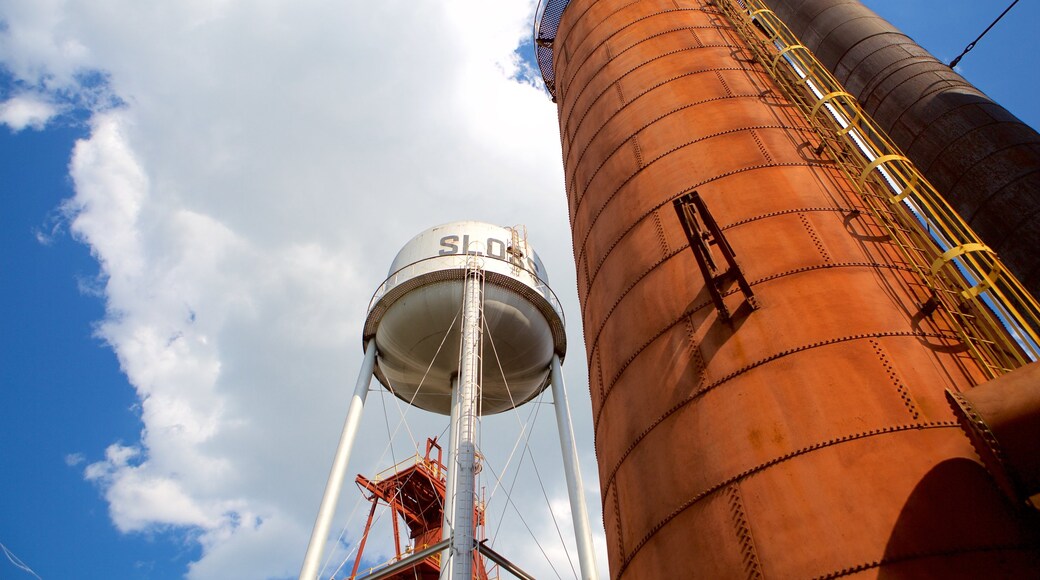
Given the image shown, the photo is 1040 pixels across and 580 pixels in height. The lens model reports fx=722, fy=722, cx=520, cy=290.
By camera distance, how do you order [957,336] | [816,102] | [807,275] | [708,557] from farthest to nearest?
[816,102], [807,275], [957,336], [708,557]

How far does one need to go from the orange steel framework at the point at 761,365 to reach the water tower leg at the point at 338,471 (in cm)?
766

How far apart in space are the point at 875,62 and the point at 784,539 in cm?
1340

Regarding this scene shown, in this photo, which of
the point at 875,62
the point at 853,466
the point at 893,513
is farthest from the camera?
the point at 875,62

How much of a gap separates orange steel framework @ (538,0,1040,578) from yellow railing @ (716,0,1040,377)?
0.13 m

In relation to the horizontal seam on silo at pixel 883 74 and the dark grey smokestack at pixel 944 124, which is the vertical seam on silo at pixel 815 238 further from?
the horizontal seam on silo at pixel 883 74

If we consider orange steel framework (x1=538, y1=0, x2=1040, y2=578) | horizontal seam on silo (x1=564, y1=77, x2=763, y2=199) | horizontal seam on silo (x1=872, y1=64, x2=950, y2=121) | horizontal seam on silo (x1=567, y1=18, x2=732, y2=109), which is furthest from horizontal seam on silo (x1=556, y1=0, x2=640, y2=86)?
horizontal seam on silo (x1=872, y1=64, x2=950, y2=121)

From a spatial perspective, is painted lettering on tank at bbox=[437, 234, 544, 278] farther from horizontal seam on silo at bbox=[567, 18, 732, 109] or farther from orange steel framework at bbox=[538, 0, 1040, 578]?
orange steel framework at bbox=[538, 0, 1040, 578]

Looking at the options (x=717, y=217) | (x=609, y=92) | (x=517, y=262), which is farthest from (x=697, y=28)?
(x=517, y=262)

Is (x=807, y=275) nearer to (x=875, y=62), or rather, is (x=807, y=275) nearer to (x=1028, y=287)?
(x=1028, y=287)

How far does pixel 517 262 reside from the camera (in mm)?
18172

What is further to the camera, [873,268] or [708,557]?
[873,268]

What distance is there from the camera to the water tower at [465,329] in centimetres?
1606

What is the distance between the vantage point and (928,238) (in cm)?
659

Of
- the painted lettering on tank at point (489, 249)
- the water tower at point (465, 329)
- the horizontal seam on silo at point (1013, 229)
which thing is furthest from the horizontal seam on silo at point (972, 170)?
the painted lettering on tank at point (489, 249)
